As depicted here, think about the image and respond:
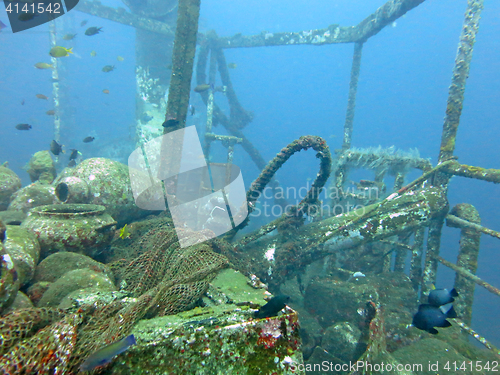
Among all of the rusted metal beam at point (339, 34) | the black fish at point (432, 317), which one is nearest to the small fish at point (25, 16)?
the rusted metal beam at point (339, 34)

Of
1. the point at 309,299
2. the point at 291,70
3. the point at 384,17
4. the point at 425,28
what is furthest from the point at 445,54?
the point at 309,299

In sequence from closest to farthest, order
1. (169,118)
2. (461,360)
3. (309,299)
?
(461,360) → (309,299) → (169,118)

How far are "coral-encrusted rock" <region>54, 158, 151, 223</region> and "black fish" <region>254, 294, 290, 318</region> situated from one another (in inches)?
168

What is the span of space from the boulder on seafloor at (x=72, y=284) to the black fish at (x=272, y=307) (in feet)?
6.11

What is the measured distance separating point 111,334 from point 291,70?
175749mm

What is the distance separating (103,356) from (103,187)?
4.23 m

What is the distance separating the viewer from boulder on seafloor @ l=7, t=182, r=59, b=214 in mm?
5125

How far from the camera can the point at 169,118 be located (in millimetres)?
5613

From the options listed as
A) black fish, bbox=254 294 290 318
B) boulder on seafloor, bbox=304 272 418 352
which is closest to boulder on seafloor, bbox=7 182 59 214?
black fish, bbox=254 294 290 318

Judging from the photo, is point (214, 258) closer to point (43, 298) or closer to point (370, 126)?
point (43, 298)

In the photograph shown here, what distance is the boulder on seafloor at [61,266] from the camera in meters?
2.99

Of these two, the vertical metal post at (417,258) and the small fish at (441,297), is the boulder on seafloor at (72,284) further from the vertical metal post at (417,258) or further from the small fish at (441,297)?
the vertical metal post at (417,258)

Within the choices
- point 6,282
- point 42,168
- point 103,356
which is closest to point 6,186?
point 42,168

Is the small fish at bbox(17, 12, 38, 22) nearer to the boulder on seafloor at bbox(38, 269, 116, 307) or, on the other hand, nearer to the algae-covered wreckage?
the algae-covered wreckage
